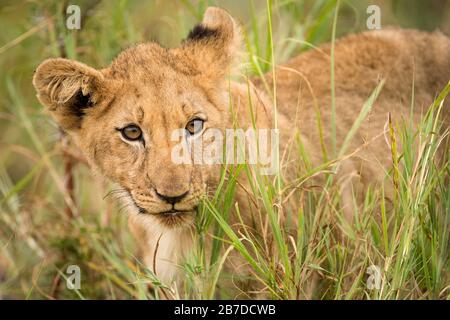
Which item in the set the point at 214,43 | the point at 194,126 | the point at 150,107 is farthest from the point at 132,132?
the point at 214,43

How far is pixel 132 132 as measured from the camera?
3.14 metres

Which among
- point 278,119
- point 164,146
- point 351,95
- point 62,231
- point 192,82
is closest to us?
point 164,146

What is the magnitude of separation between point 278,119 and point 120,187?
774 millimetres

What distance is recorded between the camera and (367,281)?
3.08m

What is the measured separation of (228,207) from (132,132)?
1.41ft

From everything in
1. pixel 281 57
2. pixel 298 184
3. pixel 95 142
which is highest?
pixel 281 57

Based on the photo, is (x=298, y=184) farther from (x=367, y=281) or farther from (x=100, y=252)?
(x=100, y=252)

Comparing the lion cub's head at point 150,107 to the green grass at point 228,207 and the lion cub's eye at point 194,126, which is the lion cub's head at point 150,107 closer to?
the lion cub's eye at point 194,126

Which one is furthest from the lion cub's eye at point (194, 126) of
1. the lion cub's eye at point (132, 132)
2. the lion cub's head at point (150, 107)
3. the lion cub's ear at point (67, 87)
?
the lion cub's ear at point (67, 87)

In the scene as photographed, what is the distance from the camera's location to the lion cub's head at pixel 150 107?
9.92ft

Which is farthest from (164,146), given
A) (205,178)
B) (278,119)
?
(278,119)

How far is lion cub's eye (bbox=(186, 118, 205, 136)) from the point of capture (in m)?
3.10

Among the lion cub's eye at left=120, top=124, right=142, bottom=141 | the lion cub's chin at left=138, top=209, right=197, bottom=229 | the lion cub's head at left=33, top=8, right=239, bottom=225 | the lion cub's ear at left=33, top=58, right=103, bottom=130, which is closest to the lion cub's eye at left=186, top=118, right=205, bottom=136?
the lion cub's head at left=33, top=8, right=239, bottom=225

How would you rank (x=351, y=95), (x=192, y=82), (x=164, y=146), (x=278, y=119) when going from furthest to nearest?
(x=351, y=95) < (x=278, y=119) < (x=192, y=82) < (x=164, y=146)
